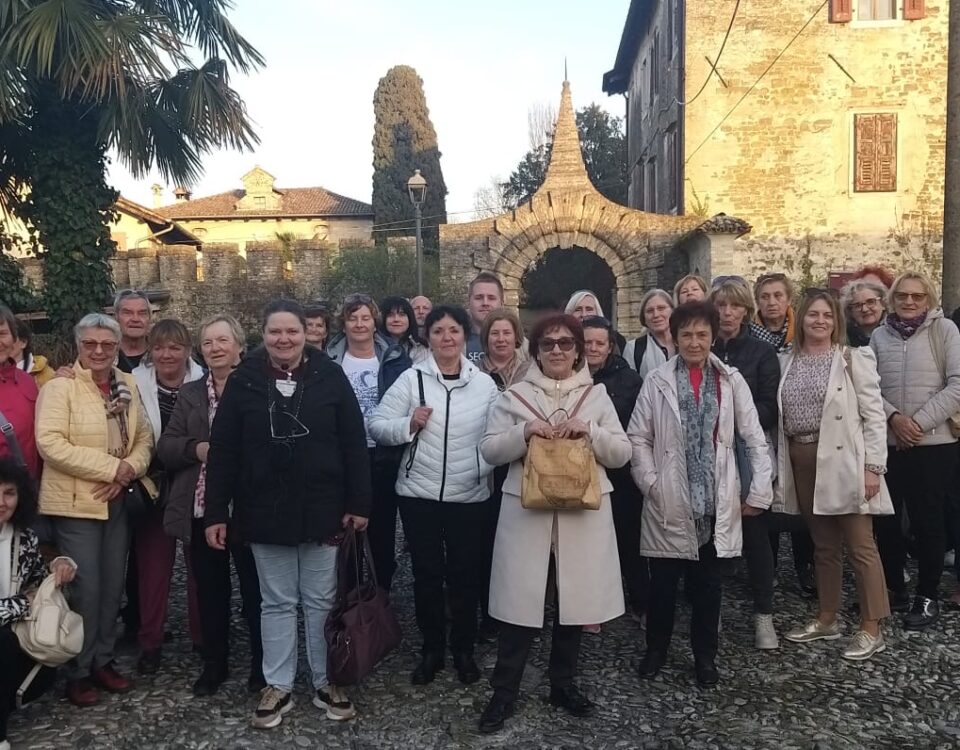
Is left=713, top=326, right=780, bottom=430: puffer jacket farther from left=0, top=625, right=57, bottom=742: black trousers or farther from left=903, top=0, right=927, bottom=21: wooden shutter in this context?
left=903, top=0, right=927, bottom=21: wooden shutter

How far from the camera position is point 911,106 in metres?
16.0

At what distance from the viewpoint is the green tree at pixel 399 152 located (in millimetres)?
31734

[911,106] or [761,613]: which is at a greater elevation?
[911,106]

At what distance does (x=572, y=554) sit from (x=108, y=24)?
8.43m

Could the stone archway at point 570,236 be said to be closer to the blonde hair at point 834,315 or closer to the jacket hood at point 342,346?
the jacket hood at point 342,346

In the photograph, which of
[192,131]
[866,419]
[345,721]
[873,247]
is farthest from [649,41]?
[345,721]

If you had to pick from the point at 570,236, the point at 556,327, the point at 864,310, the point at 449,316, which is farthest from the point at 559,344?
the point at 570,236

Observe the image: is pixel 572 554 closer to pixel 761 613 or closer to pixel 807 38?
pixel 761 613

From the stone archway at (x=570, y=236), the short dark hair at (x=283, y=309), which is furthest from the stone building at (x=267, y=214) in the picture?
the short dark hair at (x=283, y=309)

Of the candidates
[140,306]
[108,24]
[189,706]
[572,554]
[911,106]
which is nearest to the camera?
[572,554]

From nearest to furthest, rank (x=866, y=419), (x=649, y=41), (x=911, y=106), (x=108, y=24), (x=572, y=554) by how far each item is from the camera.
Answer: (x=572, y=554)
(x=866, y=419)
(x=108, y=24)
(x=911, y=106)
(x=649, y=41)

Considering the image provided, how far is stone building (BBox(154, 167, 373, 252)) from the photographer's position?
38219 millimetres

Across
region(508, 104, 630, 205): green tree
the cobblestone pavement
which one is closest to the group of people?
the cobblestone pavement

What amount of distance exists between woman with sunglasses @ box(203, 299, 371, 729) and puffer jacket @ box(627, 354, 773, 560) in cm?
139
